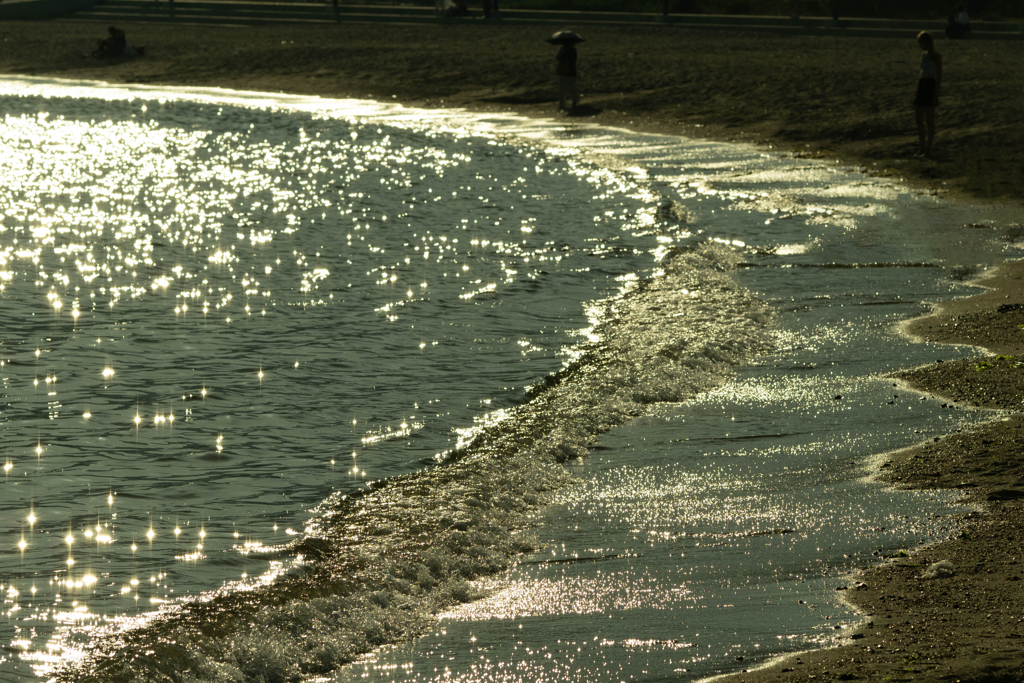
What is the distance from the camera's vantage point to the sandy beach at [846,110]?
467cm

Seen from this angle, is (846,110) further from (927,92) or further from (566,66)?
(566,66)

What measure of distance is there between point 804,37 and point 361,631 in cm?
3468

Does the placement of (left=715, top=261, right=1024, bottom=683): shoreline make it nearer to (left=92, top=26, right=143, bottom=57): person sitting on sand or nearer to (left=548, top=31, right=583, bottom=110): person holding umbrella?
(left=548, top=31, right=583, bottom=110): person holding umbrella

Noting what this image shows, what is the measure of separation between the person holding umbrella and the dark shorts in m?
10.4

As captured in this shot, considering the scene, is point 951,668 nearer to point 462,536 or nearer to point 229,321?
point 462,536

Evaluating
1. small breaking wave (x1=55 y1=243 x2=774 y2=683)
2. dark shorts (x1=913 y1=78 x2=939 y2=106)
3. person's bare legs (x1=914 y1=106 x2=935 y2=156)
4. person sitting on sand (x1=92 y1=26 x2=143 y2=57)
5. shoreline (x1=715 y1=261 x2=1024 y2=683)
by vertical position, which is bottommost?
small breaking wave (x1=55 y1=243 x2=774 y2=683)

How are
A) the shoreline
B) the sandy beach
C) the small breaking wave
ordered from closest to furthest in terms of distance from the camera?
the shoreline
the sandy beach
the small breaking wave

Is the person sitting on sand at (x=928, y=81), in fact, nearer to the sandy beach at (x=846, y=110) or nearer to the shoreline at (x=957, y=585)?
the sandy beach at (x=846, y=110)

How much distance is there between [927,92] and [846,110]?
19.3 ft

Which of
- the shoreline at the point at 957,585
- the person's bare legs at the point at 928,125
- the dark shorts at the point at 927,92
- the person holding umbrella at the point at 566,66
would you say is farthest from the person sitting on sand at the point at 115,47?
the shoreline at the point at 957,585

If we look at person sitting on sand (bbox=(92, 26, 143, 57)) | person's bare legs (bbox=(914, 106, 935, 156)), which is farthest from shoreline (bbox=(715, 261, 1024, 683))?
person sitting on sand (bbox=(92, 26, 143, 57))

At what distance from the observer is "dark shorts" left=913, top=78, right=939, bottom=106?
18.4 m

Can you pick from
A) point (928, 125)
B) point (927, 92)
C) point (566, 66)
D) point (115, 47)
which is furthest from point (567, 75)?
point (115, 47)

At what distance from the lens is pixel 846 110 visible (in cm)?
2428
